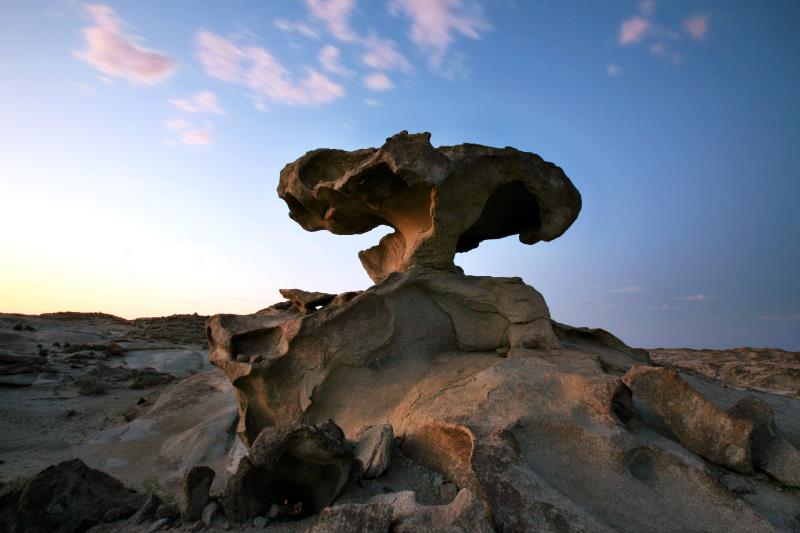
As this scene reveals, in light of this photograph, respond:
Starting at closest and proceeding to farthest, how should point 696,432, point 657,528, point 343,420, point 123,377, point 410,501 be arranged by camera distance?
1. point 410,501
2. point 657,528
3. point 696,432
4. point 343,420
5. point 123,377

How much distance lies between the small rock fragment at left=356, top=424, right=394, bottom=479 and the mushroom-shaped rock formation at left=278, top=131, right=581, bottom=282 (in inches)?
104

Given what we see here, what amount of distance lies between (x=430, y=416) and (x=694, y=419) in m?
2.09

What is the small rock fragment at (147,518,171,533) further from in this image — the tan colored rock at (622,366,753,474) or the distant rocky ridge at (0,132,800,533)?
the tan colored rock at (622,366,753,474)

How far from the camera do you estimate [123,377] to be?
1176 centimetres

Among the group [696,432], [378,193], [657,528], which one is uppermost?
[378,193]

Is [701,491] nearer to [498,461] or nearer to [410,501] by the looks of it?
[498,461]

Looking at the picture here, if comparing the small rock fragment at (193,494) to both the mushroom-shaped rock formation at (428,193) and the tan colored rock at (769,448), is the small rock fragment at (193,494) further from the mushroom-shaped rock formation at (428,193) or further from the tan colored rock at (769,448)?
the tan colored rock at (769,448)

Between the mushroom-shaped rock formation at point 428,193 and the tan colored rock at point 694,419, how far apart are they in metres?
2.77

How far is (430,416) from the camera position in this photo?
4.10m

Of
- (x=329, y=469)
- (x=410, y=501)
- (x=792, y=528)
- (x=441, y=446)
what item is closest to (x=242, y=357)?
(x=329, y=469)

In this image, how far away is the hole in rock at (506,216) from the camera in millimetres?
6344

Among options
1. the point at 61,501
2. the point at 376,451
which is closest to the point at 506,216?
the point at 376,451

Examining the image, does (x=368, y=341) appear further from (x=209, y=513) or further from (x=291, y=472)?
(x=209, y=513)

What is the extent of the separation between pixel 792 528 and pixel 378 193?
4897mm
